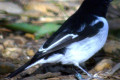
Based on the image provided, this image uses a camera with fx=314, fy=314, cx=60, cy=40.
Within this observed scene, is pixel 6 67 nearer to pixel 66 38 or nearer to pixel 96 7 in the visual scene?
pixel 66 38

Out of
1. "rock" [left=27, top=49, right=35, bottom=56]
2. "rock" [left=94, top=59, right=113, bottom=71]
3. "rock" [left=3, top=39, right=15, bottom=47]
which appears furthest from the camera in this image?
"rock" [left=3, top=39, right=15, bottom=47]

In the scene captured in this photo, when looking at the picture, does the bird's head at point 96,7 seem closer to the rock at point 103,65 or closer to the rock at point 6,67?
the rock at point 103,65

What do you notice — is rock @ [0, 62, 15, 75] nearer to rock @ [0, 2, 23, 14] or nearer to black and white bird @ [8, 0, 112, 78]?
black and white bird @ [8, 0, 112, 78]

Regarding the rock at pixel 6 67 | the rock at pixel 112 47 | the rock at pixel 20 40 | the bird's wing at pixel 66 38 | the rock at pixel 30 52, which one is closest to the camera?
the bird's wing at pixel 66 38

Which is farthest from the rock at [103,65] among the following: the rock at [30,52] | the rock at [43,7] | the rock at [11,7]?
the rock at [11,7]

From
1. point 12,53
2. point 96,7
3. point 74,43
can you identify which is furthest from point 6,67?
point 96,7

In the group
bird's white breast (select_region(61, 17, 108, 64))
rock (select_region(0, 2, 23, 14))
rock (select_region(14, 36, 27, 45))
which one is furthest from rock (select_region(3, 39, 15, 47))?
bird's white breast (select_region(61, 17, 108, 64))
